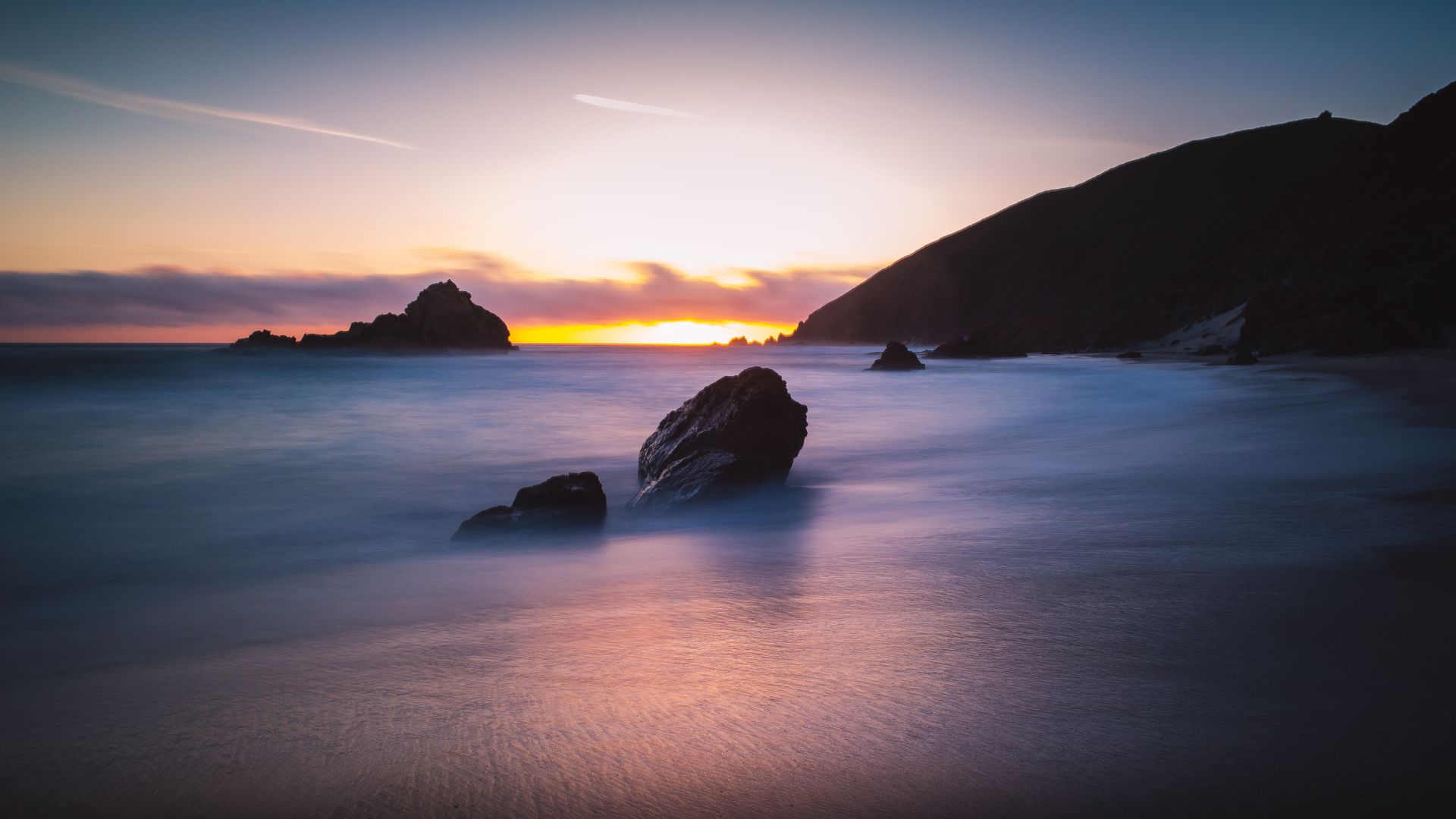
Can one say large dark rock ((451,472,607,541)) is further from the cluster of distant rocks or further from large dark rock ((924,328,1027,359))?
large dark rock ((924,328,1027,359))

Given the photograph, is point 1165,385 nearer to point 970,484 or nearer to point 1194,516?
point 970,484

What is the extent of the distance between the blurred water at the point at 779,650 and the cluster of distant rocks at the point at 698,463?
1.14ft

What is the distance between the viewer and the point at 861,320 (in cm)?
13338

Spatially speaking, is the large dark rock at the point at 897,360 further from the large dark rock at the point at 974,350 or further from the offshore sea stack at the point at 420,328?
the offshore sea stack at the point at 420,328

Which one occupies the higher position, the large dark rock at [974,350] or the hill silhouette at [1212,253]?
the hill silhouette at [1212,253]

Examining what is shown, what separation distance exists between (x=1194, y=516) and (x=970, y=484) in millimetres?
2633

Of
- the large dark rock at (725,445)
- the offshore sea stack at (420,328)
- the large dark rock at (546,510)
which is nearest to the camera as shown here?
the large dark rock at (546,510)

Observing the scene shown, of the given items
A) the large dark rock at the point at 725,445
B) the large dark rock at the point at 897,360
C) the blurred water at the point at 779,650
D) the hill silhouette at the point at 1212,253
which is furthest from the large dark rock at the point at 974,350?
the large dark rock at the point at 725,445

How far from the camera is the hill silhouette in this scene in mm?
29000

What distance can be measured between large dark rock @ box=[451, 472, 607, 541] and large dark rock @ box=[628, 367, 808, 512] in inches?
27.8

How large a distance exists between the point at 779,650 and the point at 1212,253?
68489mm

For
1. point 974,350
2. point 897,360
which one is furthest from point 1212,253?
point 897,360

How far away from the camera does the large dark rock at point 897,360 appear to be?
37.7 metres

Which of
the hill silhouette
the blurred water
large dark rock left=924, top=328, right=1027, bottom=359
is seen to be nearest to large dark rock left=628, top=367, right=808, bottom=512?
the blurred water
